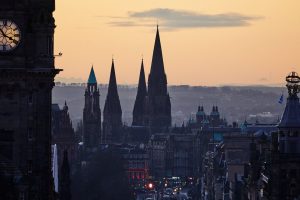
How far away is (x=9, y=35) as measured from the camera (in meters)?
70.8

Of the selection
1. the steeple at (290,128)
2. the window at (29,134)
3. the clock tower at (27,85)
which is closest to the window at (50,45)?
the clock tower at (27,85)

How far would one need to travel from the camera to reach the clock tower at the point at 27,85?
70.9 metres

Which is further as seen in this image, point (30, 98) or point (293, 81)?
point (293, 81)

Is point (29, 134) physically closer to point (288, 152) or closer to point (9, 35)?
point (9, 35)

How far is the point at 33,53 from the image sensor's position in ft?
234

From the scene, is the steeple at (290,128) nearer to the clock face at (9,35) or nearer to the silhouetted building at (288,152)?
the silhouetted building at (288,152)

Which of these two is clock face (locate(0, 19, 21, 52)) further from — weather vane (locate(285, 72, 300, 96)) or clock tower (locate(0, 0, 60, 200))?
weather vane (locate(285, 72, 300, 96))

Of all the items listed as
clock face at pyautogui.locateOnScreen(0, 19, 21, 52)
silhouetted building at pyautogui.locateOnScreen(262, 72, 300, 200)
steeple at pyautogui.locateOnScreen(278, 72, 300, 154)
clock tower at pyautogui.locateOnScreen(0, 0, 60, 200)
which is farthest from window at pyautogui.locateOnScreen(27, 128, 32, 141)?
steeple at pyautogui.locateOnScreen(278, 72, 300, 154)

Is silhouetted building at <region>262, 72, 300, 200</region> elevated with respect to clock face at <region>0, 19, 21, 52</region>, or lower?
lower

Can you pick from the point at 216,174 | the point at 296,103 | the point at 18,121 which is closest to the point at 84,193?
the point at 216,174

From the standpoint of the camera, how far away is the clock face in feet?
231

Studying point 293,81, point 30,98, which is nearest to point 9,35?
point 30,98

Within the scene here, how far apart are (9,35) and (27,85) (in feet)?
7.18

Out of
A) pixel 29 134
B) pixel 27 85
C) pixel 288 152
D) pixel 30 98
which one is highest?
pixel 27 85
